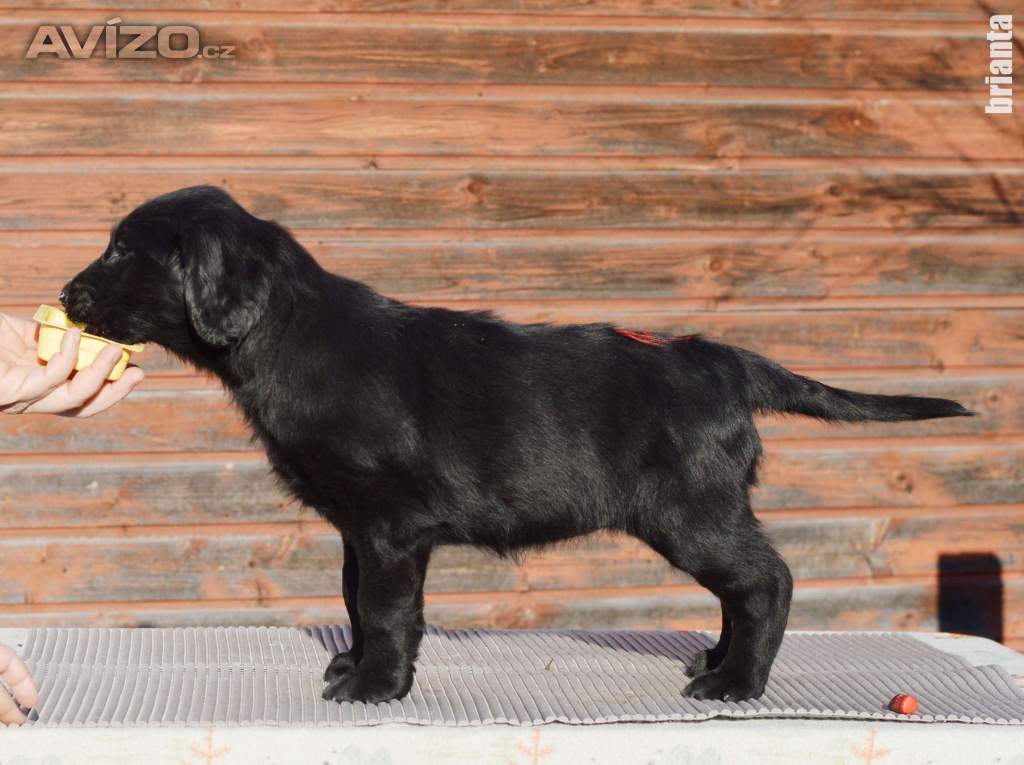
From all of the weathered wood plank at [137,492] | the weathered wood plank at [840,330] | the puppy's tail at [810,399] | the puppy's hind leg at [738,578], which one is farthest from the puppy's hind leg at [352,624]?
the weathered wood plank at [840,330]

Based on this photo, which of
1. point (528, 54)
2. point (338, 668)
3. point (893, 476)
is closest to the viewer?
point (338, 668)

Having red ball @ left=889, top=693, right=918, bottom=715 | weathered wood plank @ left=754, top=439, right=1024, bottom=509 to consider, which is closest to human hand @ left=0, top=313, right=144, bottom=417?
red ball @ left=889, top=693, right=918, bottom=715

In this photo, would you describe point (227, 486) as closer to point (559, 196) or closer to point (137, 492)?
point (137, 492)

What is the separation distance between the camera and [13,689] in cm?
289

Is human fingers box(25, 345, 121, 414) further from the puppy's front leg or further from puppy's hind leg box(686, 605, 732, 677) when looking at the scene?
puppy's hind leg box(686, 605, 732, 677)

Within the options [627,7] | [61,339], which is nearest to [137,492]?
[61,339]

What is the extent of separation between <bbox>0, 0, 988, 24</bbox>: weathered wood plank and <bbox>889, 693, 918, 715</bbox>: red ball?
11.1 feet

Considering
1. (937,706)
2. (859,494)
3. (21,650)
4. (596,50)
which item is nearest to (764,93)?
(596,50)

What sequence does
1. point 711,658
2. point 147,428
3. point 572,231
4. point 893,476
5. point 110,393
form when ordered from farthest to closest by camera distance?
→ 1. point 893,476
2. point 572,231
3. point 147,428
4. point 711,658
5. point 110,393

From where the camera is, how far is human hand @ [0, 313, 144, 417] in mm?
2945

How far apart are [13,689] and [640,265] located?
3.40m

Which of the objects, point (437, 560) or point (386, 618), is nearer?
point (386, 618)

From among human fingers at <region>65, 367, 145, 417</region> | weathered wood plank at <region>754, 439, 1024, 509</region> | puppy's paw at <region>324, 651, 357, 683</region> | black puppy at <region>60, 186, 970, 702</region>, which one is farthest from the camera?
weathered wood plank at <region>754, 439, 1024, 509</region>

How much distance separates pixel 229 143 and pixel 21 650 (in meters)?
2.40
